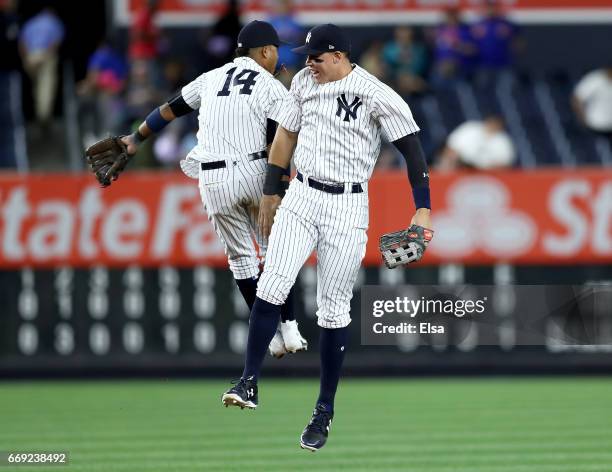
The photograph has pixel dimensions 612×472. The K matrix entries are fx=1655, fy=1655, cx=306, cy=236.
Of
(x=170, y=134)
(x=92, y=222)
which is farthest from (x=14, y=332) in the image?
(x=170, y=134)

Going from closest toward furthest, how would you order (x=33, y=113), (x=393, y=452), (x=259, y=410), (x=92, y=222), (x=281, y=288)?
1. (x=281, y=288)
2. (x=393, y=452)
3. (x=259, y=410)
4. (x=92, y=222)
5. (x=33, y=113)

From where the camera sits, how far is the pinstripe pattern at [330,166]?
353 inches

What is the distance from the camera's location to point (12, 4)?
17.7 m

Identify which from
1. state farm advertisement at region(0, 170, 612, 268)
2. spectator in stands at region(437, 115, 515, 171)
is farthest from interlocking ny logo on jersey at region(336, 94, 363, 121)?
spectator in stands at region(437, 115, 515, 171)

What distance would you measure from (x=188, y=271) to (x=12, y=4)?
3.74 m

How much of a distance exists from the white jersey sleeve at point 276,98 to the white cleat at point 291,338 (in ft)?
4.09

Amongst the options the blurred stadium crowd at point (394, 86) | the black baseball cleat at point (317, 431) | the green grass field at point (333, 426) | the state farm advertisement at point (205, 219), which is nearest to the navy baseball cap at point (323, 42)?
the black baseball cleat at point (317, 431)

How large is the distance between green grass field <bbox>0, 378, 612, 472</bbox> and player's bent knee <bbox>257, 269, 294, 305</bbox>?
2.26 metres

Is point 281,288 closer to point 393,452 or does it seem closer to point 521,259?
point 393,452

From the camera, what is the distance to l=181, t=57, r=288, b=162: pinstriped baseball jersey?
9172 mm

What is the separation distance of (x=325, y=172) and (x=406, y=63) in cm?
866

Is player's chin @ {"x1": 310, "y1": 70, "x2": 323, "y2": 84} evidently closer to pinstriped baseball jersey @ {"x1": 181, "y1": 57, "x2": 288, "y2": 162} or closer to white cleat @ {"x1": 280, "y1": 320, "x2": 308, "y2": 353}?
pinstriped baseball jersey @ {"x1": 181, "y1": 57, "x2": 288, "y2": 162}

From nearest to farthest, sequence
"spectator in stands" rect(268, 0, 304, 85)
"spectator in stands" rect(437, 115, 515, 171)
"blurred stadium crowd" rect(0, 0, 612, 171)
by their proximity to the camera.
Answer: "spectator in stands" rect(437, 115, 515, 171) < "spectator in stands" rect(268, 0, 304, 85) < "blurred stadium crowd" rect(0, 0, 612, 171)

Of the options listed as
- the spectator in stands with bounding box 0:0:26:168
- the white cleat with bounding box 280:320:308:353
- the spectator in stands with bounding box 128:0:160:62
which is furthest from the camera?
the spectator in stands with bounding box 128:0:160:62
